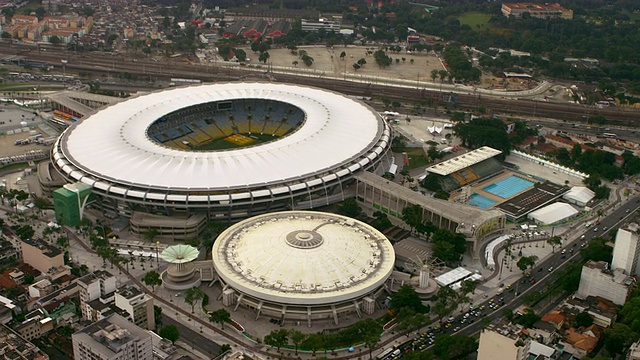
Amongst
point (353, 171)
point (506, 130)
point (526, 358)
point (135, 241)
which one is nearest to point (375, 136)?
point (353, 171)

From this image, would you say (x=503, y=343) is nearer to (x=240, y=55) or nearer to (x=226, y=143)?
(x=226, y=143)

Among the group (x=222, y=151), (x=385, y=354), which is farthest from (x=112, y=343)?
(x=222, y=151)

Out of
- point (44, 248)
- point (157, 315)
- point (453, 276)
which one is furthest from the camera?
point (453, 276)

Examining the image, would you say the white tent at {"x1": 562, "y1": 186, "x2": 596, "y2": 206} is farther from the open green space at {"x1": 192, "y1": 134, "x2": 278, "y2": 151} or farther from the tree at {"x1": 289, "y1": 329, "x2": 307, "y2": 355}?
the tree at {"x1": 289, "y1": 329, "x2": 307, "y2": 355}

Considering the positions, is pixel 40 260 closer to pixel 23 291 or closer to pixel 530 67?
pixel 23 291

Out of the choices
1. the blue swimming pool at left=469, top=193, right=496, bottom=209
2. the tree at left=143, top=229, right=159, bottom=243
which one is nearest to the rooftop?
the tree at left=143, top=229, right=159, bottom=243
